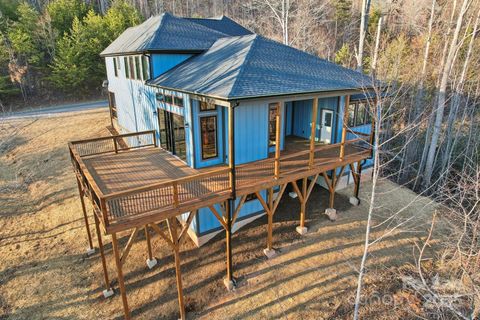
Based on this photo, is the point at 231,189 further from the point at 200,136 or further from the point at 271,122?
the point at 271,122

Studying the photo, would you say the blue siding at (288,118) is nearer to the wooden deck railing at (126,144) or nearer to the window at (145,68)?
the wooden deck railing at (126,144)

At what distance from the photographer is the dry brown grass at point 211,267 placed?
8.85 metres

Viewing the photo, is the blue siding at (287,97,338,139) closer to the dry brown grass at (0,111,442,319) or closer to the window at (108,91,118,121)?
the dry brown grass at (0,111,442,319)

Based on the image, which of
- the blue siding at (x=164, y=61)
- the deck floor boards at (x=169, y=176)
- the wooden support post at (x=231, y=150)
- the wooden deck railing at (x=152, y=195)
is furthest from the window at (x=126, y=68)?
the wooden support post at (x=231, y=150)

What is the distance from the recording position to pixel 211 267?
32.9 ft

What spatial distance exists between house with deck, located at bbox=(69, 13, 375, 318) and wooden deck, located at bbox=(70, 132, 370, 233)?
0.03 metres

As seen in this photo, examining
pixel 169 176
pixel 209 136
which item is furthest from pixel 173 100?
pixel 169 176

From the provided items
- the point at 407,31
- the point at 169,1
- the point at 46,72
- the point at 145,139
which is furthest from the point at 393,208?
the point at 169,1

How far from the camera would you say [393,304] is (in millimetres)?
8672

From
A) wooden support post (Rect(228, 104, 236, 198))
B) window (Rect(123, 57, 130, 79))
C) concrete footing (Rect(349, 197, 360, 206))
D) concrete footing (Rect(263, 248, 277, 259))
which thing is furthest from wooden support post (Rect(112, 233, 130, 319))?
window (Rect(123, 57, 130, 79))

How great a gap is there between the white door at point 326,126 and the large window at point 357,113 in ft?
4.16

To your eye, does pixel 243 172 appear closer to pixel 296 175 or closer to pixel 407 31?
pixel 296 175

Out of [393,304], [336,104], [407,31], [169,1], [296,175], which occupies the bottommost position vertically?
[393,304]

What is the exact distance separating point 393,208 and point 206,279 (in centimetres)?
908
